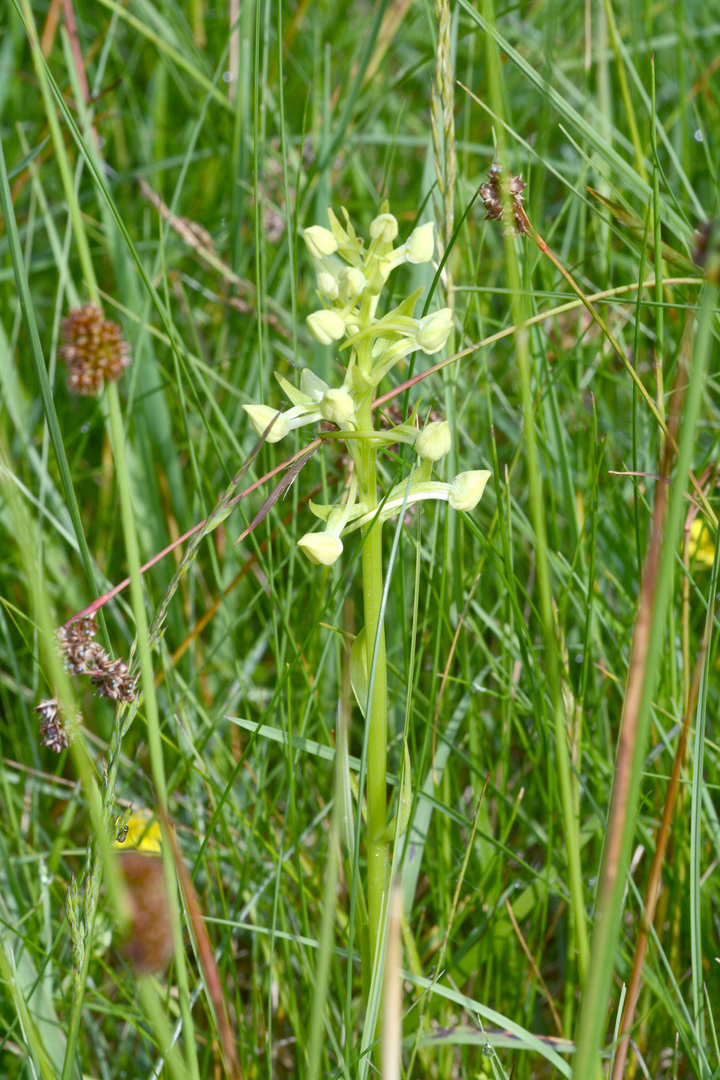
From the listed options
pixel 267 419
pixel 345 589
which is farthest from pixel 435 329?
pixel 345 589

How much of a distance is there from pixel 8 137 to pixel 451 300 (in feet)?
5.63

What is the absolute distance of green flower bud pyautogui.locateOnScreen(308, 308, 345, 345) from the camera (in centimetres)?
78

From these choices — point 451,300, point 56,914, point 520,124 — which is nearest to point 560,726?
point 451,300

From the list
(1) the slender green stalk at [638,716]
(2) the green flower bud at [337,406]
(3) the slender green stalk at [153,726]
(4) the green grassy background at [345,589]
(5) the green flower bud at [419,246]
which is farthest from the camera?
(4) the green grassy background at [345,589]

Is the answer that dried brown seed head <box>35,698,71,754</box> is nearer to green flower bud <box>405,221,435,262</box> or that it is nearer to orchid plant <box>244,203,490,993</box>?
orchid plant <box>244,203,490,993</box>

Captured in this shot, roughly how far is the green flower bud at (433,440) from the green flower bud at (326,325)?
0.40 feet

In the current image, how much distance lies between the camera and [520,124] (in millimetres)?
1933

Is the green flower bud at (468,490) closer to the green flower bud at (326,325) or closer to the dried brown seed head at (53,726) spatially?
the green flower bud at (326,325)

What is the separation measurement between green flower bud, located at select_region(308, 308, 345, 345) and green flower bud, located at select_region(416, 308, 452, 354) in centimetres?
8

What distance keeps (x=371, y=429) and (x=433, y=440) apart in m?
0.06

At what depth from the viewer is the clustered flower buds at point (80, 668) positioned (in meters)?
0.81

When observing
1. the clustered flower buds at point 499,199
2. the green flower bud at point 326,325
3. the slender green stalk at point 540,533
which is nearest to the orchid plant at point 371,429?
the green flower bud at point 326,325

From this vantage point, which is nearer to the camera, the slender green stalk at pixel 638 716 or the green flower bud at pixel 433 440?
the slender green stalk at pixel 638 716

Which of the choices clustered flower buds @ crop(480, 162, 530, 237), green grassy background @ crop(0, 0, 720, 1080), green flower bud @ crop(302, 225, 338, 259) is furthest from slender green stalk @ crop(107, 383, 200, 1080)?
clustered flower buds @ crop(480, 162, 530, 237)
